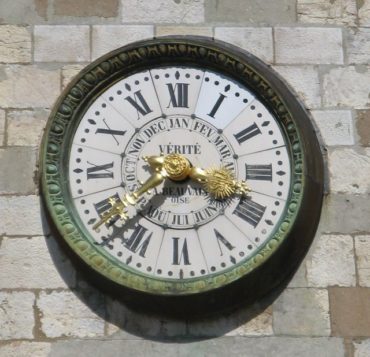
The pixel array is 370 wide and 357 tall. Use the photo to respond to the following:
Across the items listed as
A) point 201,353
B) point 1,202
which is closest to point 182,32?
point 1,202

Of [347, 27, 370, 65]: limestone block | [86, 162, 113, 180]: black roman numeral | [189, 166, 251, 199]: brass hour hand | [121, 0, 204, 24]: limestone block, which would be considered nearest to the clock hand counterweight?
[189, 166, 251, 199]: brass hour hand

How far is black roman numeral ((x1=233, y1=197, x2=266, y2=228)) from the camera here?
5.15 metres

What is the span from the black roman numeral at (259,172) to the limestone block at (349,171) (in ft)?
0.93

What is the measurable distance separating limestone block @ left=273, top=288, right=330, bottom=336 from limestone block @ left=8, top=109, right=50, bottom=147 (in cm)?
121

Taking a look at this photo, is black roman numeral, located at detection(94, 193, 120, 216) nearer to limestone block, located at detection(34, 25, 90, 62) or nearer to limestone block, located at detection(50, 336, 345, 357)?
limestone block, located at detection(50, 336, 345, 357)

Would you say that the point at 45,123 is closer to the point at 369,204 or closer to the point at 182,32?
the point at 182,32

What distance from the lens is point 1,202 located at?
5270 millimetres

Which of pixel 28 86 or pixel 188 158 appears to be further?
pixel 28 86

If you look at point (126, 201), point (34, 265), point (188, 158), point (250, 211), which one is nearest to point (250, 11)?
point (188, 158)

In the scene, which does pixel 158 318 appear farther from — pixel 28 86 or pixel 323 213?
pixel 28 86

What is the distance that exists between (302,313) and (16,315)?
113cm

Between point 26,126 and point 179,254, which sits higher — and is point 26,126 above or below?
above

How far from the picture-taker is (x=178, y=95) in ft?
17.5

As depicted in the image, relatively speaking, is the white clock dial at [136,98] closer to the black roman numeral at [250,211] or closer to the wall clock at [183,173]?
the wall clock at [183,173]
